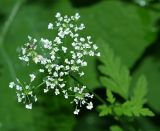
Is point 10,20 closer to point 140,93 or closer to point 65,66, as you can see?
point 140,93

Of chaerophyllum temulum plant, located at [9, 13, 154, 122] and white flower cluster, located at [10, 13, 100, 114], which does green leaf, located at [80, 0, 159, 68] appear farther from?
white flower cluster, located at [10, 13, 100, 114]

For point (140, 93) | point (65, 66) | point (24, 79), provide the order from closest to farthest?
point (65, 66) < point (140, 93) < point (24, 79)

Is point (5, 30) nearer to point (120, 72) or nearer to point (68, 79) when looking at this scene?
point (120, 72)

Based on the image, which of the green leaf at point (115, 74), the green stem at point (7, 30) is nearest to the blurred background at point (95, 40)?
the green stem at point (7, 30)

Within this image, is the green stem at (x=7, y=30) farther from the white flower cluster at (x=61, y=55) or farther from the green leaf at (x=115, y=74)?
the white flower cluster at (x=61, y=55)

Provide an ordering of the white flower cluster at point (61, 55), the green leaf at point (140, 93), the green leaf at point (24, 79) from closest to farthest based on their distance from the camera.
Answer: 1. the white flower cluster at point (61, 55)
2. the green leaf at point (140, 93)
3. the green leaf at point (24, 79)

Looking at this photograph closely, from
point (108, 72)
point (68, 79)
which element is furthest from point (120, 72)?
point (68, 79)

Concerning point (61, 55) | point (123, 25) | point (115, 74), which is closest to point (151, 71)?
point (123, 25)

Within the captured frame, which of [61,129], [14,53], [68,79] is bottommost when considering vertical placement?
[61,129]
